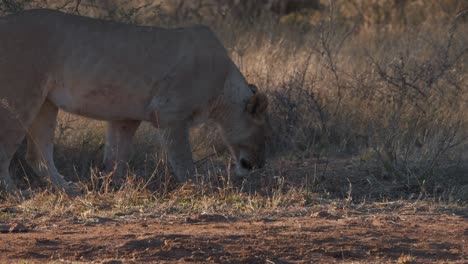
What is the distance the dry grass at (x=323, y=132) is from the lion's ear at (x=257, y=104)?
55cm

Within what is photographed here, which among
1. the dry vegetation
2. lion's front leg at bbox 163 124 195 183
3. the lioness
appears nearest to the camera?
the dry vegetation

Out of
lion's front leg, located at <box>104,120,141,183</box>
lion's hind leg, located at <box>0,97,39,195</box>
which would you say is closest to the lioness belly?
lion's hind leg, located at <box>0,97,39,195</box>

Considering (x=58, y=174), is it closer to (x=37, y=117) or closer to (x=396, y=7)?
(x=37, y=117)

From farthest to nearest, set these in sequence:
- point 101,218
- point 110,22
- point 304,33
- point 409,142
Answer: point 304,33
point 409,142
point 110,22
point 101,218

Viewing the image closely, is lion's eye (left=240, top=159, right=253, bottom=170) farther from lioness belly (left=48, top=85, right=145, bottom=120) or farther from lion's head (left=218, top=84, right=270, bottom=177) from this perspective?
lioness belly (left=48, top=85, right=145, bottom=120)

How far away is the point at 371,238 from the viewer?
243 inches

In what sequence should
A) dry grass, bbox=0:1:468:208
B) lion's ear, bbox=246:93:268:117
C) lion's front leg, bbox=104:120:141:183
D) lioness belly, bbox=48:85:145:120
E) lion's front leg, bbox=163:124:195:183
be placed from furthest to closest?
lion's ear, bbox=246:93:268:117 → lion's front leg, bbox=104:120:141:183 → lion's front leg, bbox=163:124:195:183 → lioness belly, bbox=48:85:145:120 → dry grass, bbox=0:1:468:208

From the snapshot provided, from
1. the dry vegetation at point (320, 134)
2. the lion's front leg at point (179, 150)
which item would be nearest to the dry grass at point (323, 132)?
the dry vegetation at point (320, 134)

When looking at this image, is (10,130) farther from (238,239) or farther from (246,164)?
(238,239)

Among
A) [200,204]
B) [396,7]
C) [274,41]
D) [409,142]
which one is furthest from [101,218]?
[396,7]

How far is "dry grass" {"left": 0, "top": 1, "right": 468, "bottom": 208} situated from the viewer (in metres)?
7.64

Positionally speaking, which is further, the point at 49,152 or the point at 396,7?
the point at 396,7

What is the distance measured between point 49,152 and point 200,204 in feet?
7.60

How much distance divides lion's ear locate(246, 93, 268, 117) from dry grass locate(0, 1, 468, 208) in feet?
1.82
